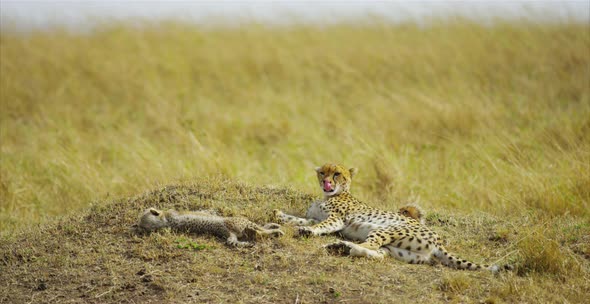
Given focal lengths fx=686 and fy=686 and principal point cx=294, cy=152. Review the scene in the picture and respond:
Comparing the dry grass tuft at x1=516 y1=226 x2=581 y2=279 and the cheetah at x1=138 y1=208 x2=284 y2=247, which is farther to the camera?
the cheetah at x1=138 y1=208 x2=284 y2=247

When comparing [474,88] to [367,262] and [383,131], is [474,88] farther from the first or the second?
[367,262]

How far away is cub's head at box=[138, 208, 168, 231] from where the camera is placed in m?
4.55

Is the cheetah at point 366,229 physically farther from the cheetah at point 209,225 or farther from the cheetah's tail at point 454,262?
the cheetah at point 209,225

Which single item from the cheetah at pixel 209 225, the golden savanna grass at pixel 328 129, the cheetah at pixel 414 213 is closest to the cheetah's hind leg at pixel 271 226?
the cheetah at pixel 209 225

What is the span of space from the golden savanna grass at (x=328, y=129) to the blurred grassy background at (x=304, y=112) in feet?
0.10

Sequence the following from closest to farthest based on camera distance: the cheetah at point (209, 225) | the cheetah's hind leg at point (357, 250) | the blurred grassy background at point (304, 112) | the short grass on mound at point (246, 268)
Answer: the short grass on mound at point (246, 268)
the cheetah's hind leg at point (357, 250)
the cheetah at point (209, 225)
the blurred grassy background at point (304, 112)

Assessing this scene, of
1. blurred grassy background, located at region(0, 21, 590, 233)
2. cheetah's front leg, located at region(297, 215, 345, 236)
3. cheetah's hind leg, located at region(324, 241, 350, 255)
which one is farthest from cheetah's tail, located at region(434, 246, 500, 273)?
blurred grassy background, located at region(0, 21, 590, 233)

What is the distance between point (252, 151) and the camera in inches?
330

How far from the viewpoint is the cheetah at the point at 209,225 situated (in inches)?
176

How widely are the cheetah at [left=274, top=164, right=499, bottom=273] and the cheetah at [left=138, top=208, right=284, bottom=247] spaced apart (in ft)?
1.10

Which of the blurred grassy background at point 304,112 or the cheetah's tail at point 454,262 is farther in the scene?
the blurred grassy background at point 304,112

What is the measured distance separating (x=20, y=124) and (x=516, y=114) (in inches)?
261

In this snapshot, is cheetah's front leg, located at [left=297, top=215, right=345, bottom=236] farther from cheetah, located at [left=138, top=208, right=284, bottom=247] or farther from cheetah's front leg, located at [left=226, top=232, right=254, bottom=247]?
cheetah's front leg, located at [left=226, top=232, right=254, bottom=247]

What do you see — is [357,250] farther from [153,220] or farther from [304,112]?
[304,112]
